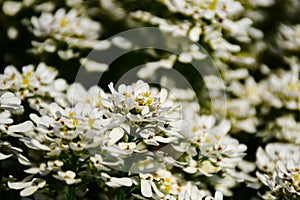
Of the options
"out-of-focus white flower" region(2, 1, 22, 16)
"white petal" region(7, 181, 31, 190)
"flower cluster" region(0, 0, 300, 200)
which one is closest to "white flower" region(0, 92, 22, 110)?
"flower cluster" region(0, 0, 300, 200)

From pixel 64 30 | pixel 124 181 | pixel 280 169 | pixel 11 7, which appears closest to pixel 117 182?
pixel 124 181

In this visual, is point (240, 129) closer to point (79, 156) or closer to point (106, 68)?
point (106, 68)

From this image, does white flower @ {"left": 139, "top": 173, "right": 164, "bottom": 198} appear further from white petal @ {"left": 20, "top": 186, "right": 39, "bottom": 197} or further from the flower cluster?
white petal @ {"left": 20, "top": 186, "right": 39, "bottom": 197}

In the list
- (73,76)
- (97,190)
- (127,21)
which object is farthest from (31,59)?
(97,190)

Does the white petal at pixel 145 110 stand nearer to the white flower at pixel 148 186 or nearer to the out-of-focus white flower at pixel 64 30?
the white flower at pixel 148 186

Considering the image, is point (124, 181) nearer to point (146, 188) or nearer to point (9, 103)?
point (146, 188)

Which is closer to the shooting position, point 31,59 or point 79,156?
point 79,156

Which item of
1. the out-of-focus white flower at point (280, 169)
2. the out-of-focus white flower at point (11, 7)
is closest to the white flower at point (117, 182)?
the out-of-focus white flower at point (280, 169)

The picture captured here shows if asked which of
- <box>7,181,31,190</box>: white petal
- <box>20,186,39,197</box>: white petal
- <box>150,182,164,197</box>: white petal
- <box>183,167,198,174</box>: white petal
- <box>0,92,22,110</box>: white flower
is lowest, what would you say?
<box>183,167,198,174</box>: white petal

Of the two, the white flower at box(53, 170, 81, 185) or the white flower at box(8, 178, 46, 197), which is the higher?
the white flower at box(53, 170, 81, 185)
